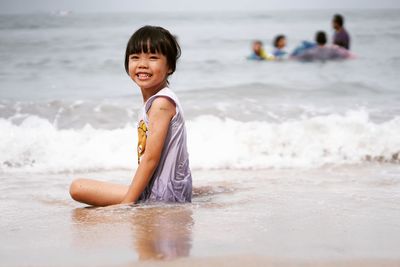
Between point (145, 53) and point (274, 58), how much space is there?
1029 cm

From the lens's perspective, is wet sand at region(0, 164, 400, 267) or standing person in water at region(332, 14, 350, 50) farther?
standing person in water at region(332, 14, 350, 50)

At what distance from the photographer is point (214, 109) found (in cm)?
724

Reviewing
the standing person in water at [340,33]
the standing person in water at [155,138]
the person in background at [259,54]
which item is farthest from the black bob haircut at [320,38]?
the standing person in water at [155,138]

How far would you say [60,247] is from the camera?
2.32 metres

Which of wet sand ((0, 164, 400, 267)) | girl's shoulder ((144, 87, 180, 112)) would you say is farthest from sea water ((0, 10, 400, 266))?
girl's shoulder ((144, 87, 180, 112))

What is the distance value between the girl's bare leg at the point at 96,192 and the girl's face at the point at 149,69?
0.53 meters

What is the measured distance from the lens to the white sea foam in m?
4.85

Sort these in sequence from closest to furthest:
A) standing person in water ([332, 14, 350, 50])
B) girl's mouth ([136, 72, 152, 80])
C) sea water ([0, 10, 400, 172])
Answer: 1. girl's mouth ([136, 72, 152, 80])
2. sea water ([0, 10, 400, 172])
3. standing person in water ([332, 14, 350, 50])

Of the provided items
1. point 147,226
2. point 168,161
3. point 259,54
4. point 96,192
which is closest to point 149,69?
point 168,161

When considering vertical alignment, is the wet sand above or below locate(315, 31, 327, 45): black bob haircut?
below

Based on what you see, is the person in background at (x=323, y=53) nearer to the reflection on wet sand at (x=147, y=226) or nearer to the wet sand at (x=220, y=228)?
the wet sand at (x=220, y=228)

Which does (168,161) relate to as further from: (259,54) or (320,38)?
(320,38)

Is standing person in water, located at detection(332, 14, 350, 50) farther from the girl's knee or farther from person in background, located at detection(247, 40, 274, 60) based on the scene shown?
the girl's knee

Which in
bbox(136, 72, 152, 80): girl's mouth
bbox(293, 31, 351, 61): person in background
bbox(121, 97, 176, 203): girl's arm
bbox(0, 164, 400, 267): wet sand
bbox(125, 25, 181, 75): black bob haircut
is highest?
bbox(293, 31, 351, 61): person in background
